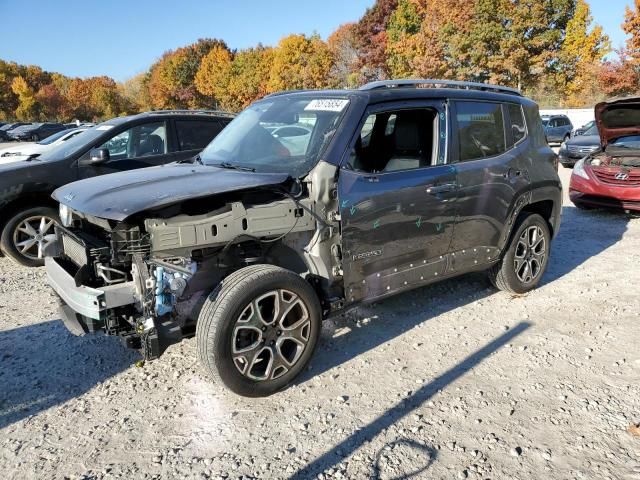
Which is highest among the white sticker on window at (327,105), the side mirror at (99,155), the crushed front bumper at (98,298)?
the white sticker on window at (327,105)

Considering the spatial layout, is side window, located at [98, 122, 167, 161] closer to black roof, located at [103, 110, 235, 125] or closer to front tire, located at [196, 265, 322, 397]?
black roof, located at [103, 110, 235, 125]

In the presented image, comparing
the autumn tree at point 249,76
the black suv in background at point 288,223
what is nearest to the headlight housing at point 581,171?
the black suv in background at point 288,223

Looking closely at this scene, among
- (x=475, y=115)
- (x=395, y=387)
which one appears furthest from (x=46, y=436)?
(x=475, y=115)

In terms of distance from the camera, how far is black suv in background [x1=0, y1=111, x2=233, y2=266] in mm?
6078

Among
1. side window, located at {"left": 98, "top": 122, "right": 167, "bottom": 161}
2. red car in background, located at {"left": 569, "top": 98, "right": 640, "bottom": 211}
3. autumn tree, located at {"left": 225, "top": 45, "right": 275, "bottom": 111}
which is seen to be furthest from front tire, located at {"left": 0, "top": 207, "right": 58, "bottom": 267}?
autumn tree, located at {"left": 225, "top": 45, "right": 275, "bottom": 111}

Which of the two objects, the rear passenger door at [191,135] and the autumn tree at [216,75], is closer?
the rear passenger door at [191,135]

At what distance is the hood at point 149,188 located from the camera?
2918 mm

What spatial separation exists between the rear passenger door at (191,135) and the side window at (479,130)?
385 cm

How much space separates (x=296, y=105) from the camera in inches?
160

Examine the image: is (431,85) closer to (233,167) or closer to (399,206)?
(399,206)

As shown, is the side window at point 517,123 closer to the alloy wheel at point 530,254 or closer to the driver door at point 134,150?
the alloy wheel at point 530,254

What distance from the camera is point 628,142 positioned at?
8.53m

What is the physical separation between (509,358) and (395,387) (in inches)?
39.5

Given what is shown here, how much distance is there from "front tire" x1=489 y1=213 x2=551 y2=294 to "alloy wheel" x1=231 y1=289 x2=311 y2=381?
2.42 m
